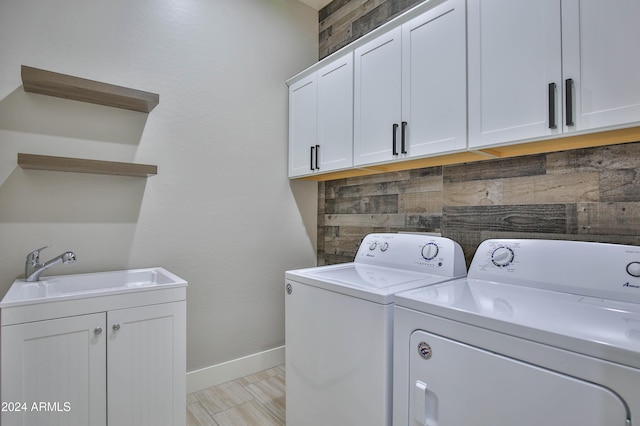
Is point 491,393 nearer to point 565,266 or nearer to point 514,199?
point 565,266

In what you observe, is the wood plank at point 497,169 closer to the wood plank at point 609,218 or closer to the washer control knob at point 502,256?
the wood plank at point 609,218

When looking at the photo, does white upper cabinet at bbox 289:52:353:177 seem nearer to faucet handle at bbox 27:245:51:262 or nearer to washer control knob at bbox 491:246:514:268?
washer control knob at bbox 491:246:514:268

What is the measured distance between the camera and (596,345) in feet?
2.67

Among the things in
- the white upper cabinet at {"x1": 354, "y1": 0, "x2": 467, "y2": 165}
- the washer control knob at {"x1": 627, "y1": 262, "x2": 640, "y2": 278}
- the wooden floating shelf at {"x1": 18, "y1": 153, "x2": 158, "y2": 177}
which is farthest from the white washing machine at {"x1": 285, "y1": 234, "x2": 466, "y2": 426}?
the wooden floating shelf at {"x1": 18, "y1": 153, "x2": 158, "y2": 177}

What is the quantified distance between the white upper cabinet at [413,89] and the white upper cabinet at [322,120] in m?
0.09

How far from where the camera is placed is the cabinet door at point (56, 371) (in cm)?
133

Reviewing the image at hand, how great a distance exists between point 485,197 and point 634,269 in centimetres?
77

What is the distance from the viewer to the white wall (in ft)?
6.04

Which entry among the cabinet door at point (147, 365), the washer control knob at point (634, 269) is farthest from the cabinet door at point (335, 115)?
the washer control knob at point (634, 269)

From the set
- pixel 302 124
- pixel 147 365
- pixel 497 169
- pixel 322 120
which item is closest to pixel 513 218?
pixel 497 169

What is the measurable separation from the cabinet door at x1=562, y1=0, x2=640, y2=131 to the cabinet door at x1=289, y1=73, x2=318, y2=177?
158 cm

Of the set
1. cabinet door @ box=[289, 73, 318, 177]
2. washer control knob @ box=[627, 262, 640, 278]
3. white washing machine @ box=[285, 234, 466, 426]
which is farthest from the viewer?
cabinet door @ box=[289, 73, 318, 177]

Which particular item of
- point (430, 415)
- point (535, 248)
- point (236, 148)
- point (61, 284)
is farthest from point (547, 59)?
point (61, 284)

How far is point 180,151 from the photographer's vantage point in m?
2.32
